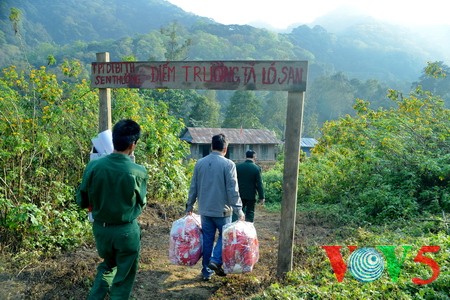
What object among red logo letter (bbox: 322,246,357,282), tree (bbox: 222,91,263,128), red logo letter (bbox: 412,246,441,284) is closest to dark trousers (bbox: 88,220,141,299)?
red logo letter (bbox: 322,246,357,282)

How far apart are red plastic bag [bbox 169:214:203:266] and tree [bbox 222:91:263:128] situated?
36044 mm

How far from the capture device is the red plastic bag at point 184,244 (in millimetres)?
4727

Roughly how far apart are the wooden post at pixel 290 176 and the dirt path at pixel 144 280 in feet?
1.07

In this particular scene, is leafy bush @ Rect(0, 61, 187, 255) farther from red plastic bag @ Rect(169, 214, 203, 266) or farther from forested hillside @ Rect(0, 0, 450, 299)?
red plastic bag @ Rect(169, 214, 203, 266)

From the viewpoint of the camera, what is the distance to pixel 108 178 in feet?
11.6

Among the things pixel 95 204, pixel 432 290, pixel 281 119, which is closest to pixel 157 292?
pixel 95 204

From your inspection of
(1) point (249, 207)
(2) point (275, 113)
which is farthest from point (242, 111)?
(1) point (249, 207)

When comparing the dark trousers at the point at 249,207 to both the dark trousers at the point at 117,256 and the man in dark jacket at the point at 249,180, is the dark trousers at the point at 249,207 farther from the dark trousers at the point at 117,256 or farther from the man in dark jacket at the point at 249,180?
the dark trousers at the point at 117,256

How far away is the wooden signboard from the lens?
441cm

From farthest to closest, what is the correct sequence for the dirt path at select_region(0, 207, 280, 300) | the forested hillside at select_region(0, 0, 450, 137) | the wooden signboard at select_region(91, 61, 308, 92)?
the forested hillside at select_region(0, 0, 450, 137) → the dirt path at select_region(0, 207, 280, 300) → the wooden signboard at select_region(91, 61, 308, 92)

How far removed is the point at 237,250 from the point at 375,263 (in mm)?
1583

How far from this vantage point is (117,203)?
3.54 metres

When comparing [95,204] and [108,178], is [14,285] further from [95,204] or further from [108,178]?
[108,178]

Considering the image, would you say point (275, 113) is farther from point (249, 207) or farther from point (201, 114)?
point (249, 207)
